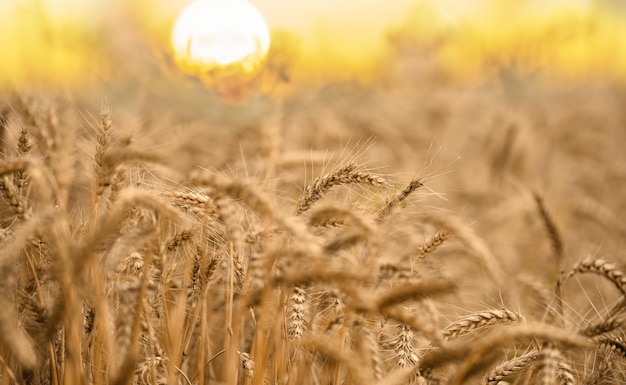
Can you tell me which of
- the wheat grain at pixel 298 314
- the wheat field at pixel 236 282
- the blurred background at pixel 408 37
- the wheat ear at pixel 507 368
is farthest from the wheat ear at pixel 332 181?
the blurred background at pixel 408 37

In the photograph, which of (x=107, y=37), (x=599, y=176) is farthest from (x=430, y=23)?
(x=599, y=176)

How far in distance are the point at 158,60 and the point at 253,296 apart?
10767 millimetres

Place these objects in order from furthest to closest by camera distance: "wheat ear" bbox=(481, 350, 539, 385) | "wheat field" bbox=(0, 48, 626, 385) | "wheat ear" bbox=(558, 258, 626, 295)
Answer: "wheat ear" bbox=(558, 258, 626, 295), "wheat ear" bbox=(481, 350, 539, 385), "wheat field" bbox=(0, 48, 626, 385)

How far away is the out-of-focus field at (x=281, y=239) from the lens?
121 centimetres

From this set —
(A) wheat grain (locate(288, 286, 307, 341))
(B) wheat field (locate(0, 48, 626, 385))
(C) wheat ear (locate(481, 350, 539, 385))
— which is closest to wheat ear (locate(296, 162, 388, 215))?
(B) wheat field (locate(0, 48, 626, 385))

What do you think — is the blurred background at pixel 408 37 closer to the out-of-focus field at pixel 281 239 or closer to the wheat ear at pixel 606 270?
the out-of-focus field at pixel 281 239

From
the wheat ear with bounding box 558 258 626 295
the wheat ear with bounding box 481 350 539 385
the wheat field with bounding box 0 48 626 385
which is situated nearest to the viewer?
the wheat field with bounding box 0 48 626 385

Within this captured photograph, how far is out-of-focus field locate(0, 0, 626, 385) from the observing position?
1.21 metres

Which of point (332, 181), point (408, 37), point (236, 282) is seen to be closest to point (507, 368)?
point (332, 181)

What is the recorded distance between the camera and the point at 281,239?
146 centimetres

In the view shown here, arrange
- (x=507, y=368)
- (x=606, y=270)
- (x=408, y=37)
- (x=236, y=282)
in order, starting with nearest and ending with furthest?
(x=507, y=368) → (x=606, y=270) → (x=236, y=282) → (x=408, y=37)

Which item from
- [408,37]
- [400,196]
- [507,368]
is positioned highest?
[408,37]

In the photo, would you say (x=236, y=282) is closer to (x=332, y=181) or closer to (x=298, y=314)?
(x=298, y=314)

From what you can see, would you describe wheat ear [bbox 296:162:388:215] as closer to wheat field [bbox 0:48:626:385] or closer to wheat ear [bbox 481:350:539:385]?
wheat field [bbox 0:48:626:385]
